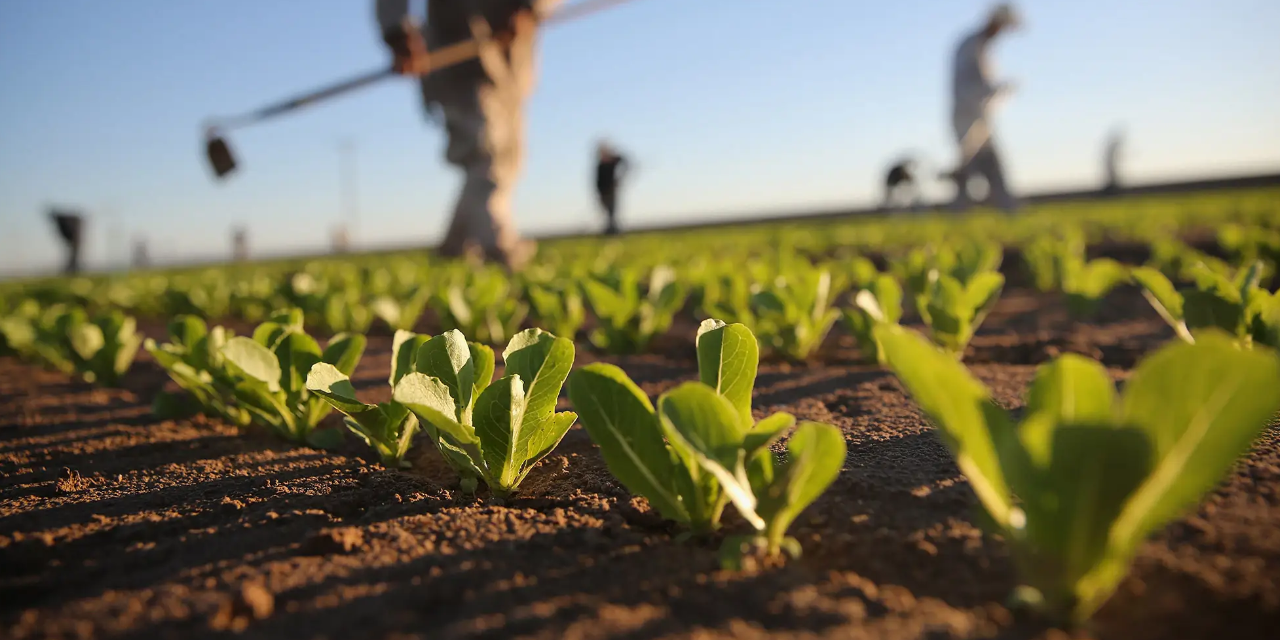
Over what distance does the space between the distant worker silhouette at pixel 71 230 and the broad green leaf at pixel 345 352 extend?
69.5ft

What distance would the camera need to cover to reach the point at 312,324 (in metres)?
4.79

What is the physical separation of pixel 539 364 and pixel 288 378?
2.87 ft

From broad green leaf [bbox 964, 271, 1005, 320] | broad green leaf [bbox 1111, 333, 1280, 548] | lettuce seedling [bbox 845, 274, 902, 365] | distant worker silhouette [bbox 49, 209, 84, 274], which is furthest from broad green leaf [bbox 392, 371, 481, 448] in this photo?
distant worker silhouette [bbox 49, 209, 84, 274]

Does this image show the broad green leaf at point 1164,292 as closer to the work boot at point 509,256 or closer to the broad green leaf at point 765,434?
the broad green leaf at point 765,434

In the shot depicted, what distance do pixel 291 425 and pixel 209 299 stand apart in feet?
16.0

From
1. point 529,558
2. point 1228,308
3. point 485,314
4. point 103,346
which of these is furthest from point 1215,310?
point 103,346

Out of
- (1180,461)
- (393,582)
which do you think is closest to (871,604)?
(1180,461)

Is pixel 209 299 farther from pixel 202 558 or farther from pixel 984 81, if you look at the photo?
pixel 984 81

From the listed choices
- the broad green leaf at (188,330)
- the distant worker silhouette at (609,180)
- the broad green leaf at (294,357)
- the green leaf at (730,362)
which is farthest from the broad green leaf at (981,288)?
the distant worker silhouette at (609,180)

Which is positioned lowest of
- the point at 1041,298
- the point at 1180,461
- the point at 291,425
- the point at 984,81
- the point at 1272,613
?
the point at 1041,298

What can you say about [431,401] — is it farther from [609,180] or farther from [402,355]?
[609,180]

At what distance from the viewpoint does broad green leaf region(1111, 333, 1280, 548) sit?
732 millimetres

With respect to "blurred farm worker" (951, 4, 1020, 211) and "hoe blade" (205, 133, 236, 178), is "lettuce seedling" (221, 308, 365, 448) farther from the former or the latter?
"blurred farm worker" (951, 4, 1020, 211)

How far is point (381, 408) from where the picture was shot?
4.91 feet
